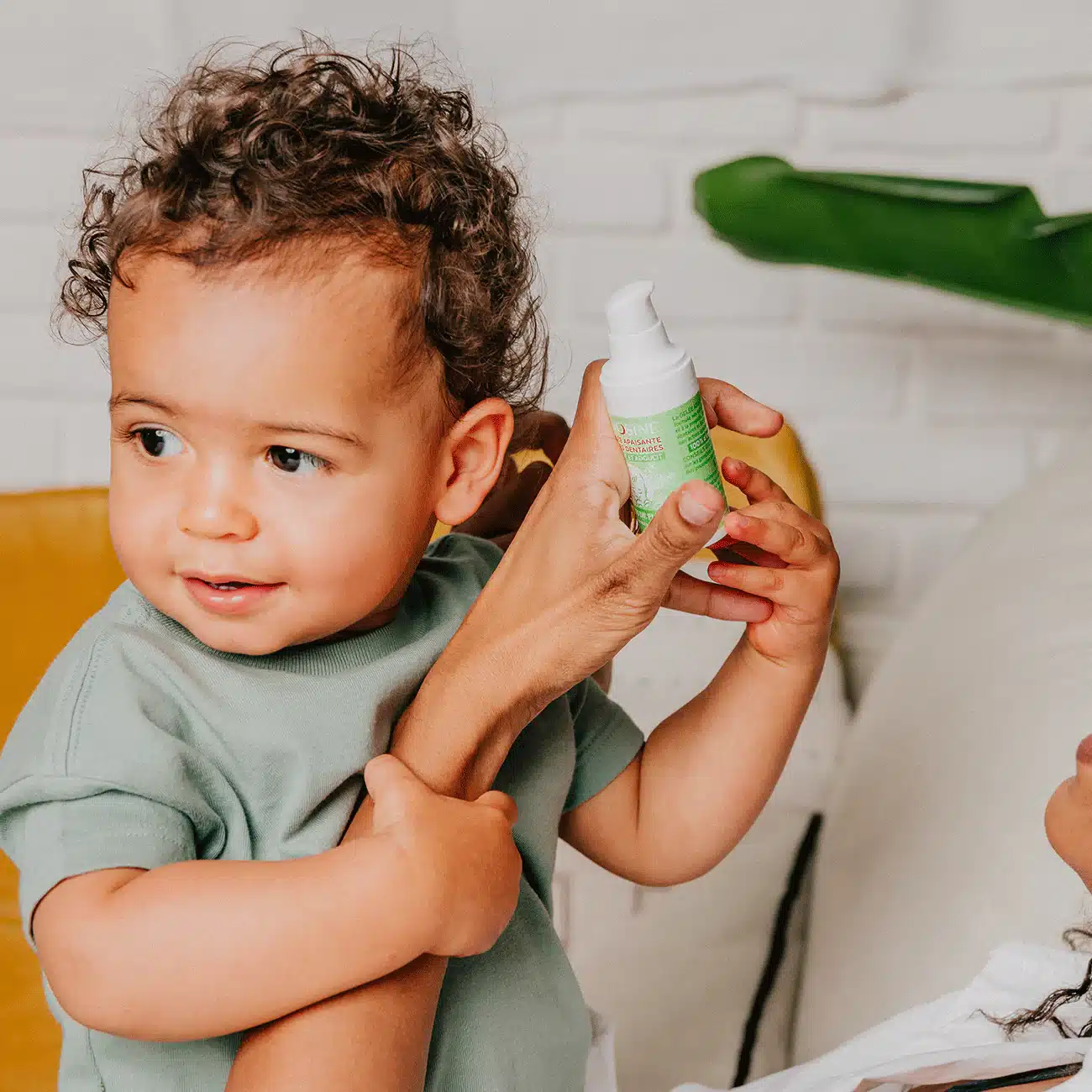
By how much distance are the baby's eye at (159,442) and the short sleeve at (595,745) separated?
332 mm

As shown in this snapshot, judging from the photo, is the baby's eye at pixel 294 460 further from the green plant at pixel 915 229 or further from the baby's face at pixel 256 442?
the green plant at pixel 915 229

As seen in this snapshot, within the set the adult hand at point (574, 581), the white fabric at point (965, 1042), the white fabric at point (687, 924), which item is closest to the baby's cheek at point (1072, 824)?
the white fabric at point (965, 1042)

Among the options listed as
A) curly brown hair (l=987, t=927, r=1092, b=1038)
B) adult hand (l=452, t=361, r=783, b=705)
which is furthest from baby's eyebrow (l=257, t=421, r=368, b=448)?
curly brown hair (l=987, t=927, r=1092, b=1038)

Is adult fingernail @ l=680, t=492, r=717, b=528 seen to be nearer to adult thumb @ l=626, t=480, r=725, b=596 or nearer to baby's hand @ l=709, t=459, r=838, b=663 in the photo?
adult thumb @ l=626, t=480, r=725, b=596

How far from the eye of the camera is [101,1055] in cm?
73

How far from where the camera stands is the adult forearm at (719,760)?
0.86 meters

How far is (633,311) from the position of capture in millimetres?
662

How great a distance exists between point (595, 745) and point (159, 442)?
367mm

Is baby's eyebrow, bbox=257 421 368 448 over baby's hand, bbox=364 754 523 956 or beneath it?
over

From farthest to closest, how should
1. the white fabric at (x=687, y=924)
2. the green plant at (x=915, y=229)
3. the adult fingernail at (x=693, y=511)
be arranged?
the white fabric at (x=687, y=924) < the green plant at (x=915, y=229) < the adult fingernail at (x=693, y=511)

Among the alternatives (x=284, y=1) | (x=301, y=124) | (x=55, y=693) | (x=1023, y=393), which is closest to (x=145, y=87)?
(x=284, y=1)

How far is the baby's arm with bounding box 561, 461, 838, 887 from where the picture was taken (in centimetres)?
80

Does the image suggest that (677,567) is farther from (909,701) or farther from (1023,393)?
(1023,393)

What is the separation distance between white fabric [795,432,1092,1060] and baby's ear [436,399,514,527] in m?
0.45
